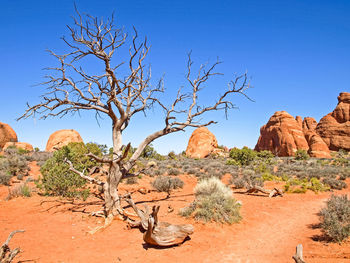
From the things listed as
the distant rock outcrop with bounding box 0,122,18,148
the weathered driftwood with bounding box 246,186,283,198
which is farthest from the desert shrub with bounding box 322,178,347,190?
the distant rock outcrop with bounding box 0,122,18,148

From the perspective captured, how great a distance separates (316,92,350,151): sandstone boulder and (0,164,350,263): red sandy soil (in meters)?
54.7

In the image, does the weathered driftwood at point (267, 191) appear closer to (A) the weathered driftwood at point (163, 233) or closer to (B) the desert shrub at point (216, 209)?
(B) the desert shrub at point (216, 209)

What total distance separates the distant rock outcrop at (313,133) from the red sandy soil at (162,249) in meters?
47.4

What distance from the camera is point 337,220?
5969 millimetres

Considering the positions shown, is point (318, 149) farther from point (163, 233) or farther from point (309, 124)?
point (163, 233)

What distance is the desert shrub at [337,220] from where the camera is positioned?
5641mm

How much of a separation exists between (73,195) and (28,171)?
8747 millimetres

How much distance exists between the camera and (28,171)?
16.8m

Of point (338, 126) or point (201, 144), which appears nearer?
point (201, 144)

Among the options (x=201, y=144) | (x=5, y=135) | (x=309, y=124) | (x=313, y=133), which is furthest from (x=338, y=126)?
(x=5, y=135)

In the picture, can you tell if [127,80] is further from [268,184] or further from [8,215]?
[268,184]

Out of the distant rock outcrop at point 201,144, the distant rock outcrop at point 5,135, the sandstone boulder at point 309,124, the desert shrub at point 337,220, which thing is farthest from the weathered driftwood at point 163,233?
the sandstone boulder at point 309,124

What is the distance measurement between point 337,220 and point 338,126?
61.3 m

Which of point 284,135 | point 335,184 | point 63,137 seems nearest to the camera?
point 335,184
